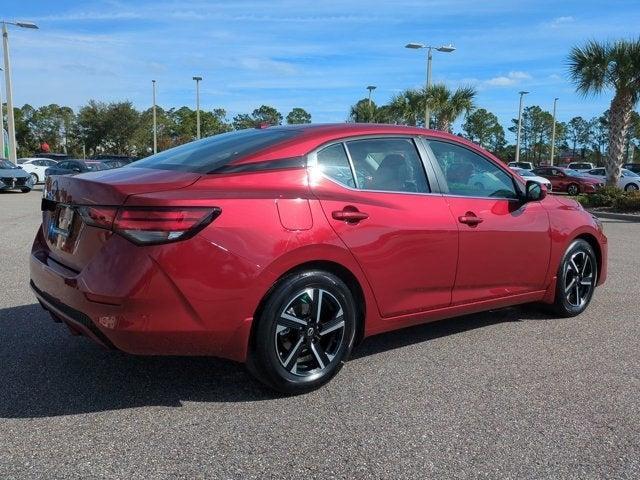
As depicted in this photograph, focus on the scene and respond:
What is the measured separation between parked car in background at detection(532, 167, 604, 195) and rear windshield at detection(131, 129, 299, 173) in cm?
2780

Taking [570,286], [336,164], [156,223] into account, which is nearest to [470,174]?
[336,164]

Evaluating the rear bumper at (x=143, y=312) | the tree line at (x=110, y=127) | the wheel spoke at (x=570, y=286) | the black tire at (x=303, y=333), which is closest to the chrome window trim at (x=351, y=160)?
the black tire at (x=303, y=333)

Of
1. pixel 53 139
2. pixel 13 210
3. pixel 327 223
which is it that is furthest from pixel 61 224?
pixel 53 139

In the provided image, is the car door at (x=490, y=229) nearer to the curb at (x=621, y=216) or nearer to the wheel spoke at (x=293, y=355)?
the wheel spoke at (x=293, y=355)

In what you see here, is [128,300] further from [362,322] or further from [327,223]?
[362,322]

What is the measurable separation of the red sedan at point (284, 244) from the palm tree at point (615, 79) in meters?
17.8

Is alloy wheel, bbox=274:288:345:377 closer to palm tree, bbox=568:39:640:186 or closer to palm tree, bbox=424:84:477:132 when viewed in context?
palm tree, bbox=568:39:640:186

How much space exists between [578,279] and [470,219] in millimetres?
1687

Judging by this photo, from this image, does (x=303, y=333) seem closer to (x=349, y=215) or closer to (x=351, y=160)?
(x=349, y=215)

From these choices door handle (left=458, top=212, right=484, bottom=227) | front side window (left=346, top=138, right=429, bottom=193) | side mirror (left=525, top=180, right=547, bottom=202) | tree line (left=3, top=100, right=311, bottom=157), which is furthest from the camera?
tree line (left=3, top=100, right=311, bottom=157)

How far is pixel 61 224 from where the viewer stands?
11.8ft

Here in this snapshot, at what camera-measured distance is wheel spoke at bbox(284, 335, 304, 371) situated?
11.4ft

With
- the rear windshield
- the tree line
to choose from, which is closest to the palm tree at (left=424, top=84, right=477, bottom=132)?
the tree line

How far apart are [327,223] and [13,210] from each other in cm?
1391
